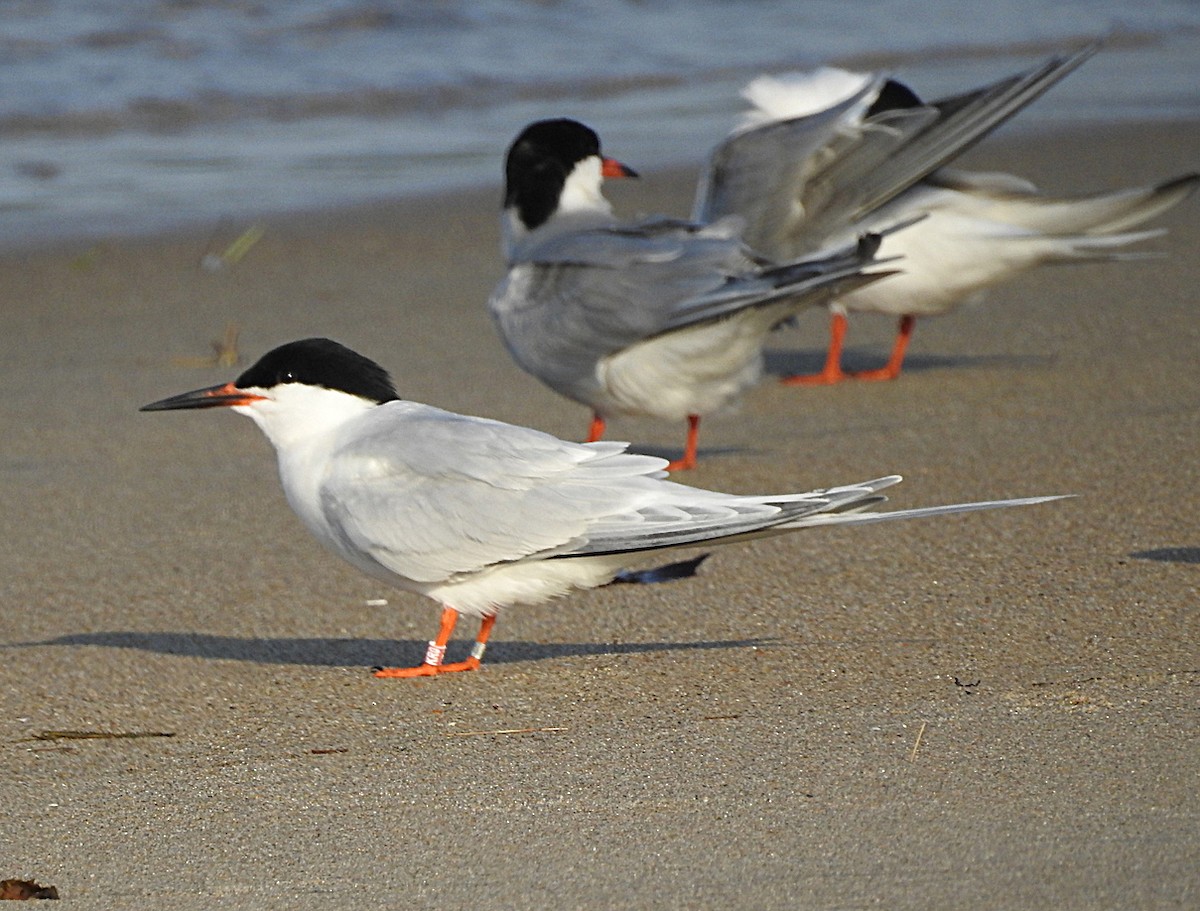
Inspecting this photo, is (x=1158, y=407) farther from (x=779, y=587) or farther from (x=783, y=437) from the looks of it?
(x=779, y=587)

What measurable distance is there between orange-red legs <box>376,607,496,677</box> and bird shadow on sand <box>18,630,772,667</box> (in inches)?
2.8

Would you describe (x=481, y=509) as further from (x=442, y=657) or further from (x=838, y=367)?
(x=838, y=367)

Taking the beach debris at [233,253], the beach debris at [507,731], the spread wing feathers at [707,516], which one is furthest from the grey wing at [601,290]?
the beach debris at [233,253]

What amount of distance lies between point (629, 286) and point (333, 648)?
1.59 metres

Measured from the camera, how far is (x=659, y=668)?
336 cm

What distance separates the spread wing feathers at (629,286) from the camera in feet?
15.7

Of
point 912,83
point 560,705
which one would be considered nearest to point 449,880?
point 560,705

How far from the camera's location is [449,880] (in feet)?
7.69

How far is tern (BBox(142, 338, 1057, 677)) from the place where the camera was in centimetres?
327

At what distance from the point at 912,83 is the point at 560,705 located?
8598mm

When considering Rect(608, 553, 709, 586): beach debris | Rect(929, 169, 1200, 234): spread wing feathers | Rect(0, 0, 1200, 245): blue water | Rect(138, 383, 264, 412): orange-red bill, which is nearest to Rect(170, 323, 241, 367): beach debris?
Rect(0, 0, 1200, 245): blue water

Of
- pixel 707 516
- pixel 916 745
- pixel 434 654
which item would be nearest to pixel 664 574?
pixel 707 516

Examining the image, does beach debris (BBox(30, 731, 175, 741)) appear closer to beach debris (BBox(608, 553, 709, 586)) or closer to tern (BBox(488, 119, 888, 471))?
beach debris (BBox(608, 553, 709, 586))

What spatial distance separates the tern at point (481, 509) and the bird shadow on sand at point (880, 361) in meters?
2.89
